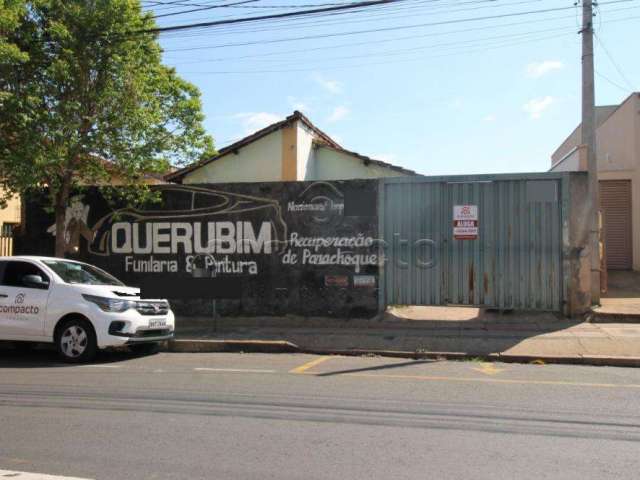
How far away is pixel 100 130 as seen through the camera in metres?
12.9

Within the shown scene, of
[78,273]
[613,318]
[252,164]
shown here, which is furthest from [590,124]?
[252,164]

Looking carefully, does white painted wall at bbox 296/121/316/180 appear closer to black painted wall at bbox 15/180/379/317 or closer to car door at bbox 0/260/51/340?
black painted wall at bbox 15/180/379/317

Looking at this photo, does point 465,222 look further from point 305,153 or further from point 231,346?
point 305,153

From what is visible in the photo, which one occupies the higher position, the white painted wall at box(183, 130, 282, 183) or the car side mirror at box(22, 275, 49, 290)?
the white painted wall at box(183, 130, 282, 183)

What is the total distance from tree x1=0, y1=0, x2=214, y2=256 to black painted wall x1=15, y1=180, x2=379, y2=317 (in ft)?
4.85

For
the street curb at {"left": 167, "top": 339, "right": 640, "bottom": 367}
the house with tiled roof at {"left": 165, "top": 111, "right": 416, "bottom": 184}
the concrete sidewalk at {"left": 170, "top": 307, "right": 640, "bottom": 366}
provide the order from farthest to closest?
the house with tiled roof at {"left": 165, "top": 111, "right": 416, "bottom": 184} < the concrete sidewalk at {"left": 170, "top": 307, "right": 640, "bottom": 366} < the street curb at {"left": 167, "top": 339, "right": 640, "bottom": 367}

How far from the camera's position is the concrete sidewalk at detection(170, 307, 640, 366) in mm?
10141

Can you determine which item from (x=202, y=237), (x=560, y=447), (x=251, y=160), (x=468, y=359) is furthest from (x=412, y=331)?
(x=251, y=160)

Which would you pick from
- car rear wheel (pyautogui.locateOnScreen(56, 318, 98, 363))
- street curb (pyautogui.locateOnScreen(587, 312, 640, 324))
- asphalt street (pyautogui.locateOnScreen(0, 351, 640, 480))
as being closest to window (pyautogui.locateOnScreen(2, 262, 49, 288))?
car rear wheel (pyautogui.locateOnScreen(56, 318, 98, 363))

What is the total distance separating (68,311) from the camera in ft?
33.0

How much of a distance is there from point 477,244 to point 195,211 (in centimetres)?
627

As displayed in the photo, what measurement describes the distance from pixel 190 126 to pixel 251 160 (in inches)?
336

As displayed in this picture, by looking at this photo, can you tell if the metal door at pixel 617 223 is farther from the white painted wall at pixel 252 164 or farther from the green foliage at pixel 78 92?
the green foliage at pixel 78 92

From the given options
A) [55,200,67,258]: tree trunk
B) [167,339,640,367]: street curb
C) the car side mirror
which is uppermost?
[55,200,67,258]: tree trunk
